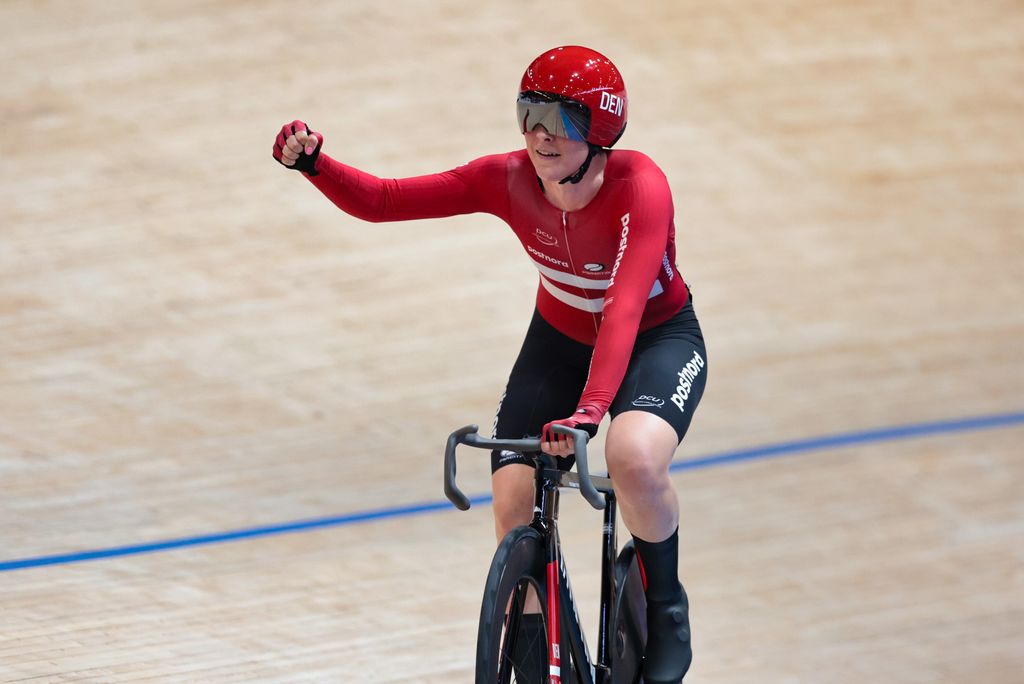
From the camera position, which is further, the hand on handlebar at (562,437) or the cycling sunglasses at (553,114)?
the cycling sunglasses at (553,114)

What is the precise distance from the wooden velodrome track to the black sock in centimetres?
65

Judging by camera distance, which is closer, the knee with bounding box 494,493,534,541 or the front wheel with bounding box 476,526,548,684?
the front wheel with bounding box 476,526,548,684

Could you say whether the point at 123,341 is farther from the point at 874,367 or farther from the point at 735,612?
the point at 874,367

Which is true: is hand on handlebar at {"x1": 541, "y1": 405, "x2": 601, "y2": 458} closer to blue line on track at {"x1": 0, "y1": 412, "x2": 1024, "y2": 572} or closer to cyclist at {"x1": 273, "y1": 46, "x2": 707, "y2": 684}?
cyclist at {"x1": 273, "y1": 46, "x2": 707, "y2": 684}

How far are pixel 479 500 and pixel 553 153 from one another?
69.4 inches

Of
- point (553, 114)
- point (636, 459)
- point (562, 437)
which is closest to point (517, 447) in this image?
point (562, 437)

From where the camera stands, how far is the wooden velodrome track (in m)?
3.19

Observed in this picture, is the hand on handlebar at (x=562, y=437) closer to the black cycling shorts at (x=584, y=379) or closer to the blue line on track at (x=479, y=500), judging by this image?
the black cycling shorts at (x=584, y=379)

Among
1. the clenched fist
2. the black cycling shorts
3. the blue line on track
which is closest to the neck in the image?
the black cycling shorts

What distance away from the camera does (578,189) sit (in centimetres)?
237

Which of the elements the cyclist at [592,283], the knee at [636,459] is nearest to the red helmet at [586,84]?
the cyclist at [592,283]

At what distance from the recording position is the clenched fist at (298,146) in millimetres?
2279

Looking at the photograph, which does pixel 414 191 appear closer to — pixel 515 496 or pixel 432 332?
pixel 515 496

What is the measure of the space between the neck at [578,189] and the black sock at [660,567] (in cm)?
62
